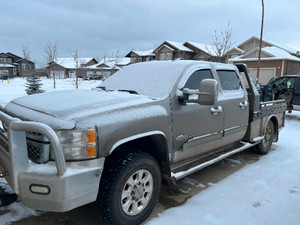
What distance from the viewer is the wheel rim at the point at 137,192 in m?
2.68

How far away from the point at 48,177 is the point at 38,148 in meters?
0.35

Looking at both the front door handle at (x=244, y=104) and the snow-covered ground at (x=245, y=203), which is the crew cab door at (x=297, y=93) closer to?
the snow-covered ground at (x=245, y=203)

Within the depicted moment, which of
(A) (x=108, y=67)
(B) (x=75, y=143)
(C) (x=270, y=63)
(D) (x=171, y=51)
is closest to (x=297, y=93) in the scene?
(B) (x=75, y=143)

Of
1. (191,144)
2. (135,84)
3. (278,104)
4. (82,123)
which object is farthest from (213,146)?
(278,104)

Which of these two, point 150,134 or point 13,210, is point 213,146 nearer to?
point 150,134

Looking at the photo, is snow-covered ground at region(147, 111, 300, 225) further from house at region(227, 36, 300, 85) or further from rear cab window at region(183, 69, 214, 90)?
house at region(227, 36, 300, 85)

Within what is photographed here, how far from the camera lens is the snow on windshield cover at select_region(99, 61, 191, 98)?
3.29m

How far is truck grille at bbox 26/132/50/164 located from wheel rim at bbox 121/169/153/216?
0.85 meters

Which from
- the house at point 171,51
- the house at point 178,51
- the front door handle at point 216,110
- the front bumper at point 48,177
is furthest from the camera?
the house at point 171,51

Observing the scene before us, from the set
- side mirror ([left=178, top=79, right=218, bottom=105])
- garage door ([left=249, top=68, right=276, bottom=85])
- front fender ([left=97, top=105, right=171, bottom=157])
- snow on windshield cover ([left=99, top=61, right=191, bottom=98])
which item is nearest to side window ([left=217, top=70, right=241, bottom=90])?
snow on windshield cover ([left=99, top=61, right=191, bottom=98])

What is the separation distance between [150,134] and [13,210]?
1.92 meters

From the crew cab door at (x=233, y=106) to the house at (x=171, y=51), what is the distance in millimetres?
37793

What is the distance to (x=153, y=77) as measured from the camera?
3.61 m

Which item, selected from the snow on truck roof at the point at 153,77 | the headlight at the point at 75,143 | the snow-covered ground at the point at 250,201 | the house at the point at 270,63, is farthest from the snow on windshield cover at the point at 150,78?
the house at the point at 270,63
